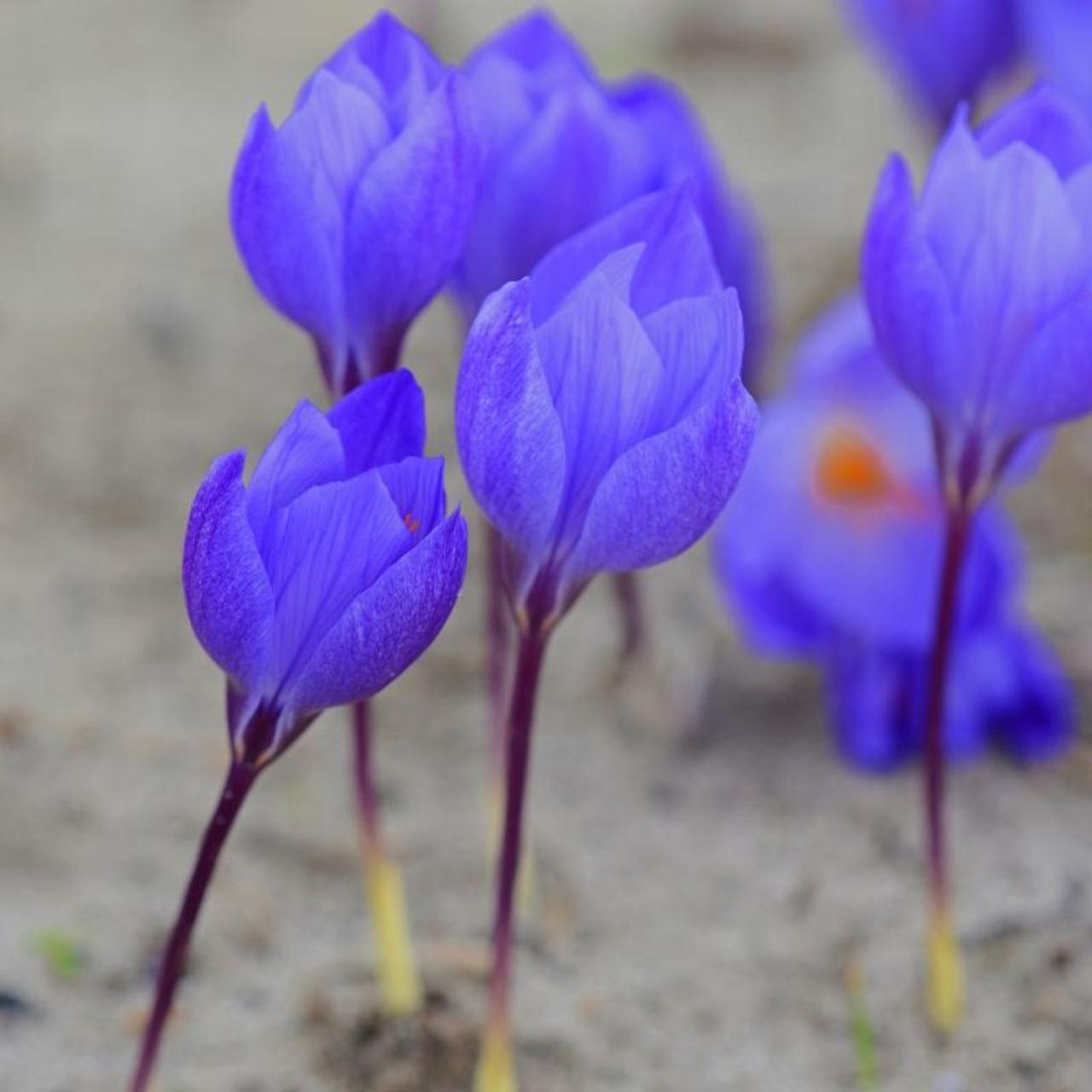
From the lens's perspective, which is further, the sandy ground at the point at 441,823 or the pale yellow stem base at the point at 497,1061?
the sandy ground at the point at 441,823

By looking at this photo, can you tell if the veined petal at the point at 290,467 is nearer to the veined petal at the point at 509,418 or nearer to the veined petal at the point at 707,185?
the veined petal at the point at 509,418

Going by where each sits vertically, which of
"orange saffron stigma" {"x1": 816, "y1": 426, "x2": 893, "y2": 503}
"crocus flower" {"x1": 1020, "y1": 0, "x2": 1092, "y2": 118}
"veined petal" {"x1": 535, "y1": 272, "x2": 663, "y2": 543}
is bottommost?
"veined petal" {"x1": 535, "y1": 272, "x2": 663, "y2": 543}

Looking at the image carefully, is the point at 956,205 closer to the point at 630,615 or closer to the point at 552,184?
the point at 552,184

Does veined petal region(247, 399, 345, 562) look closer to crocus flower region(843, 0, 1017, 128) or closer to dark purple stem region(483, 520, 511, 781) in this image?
dark purple stem region(483, 520, 511, 781)

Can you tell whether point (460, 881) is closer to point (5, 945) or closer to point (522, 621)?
point (5, 945)

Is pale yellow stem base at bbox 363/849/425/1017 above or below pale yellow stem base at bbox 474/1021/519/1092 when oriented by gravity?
above

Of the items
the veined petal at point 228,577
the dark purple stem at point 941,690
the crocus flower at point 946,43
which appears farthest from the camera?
the crocus flower at point 946,43

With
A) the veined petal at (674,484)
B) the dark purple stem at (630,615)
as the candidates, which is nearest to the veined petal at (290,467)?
the veined petal at (674,484)

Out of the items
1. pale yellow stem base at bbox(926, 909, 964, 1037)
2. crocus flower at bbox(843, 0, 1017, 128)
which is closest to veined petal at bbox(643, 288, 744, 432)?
pale yellow stem base at bbox(926, 909, 964, 1037)
